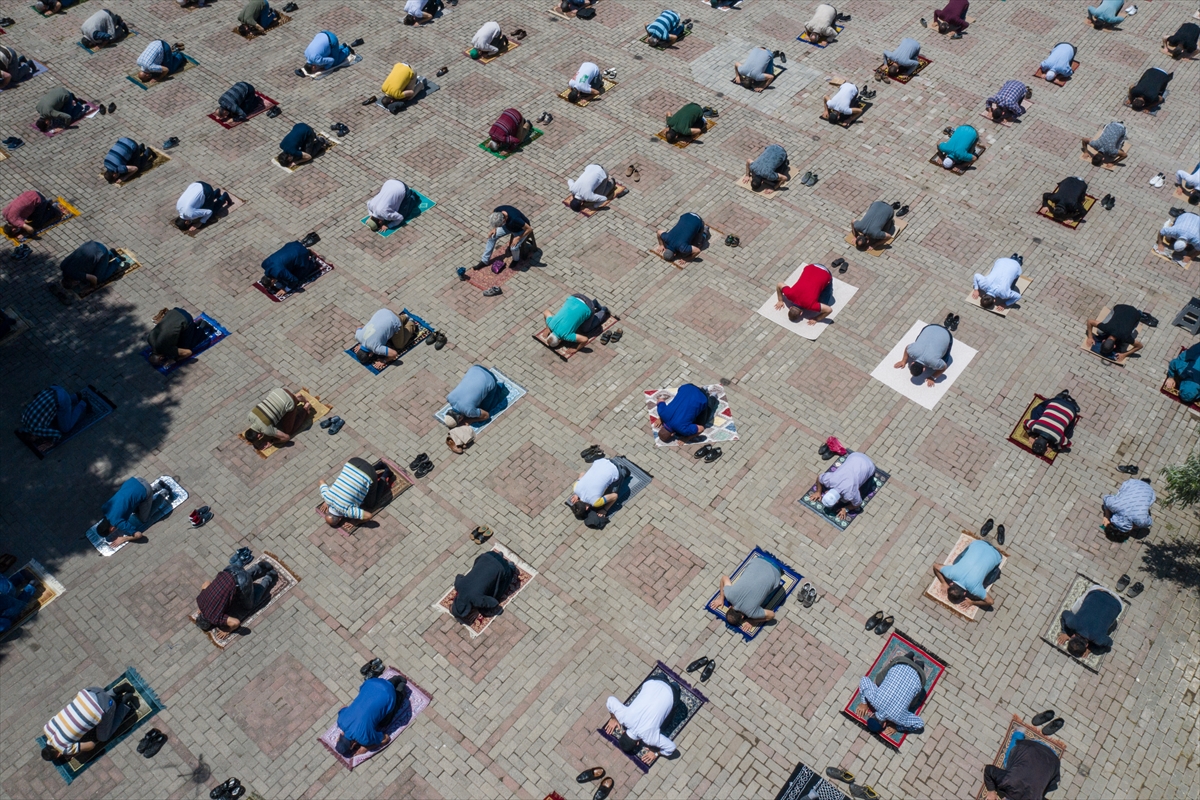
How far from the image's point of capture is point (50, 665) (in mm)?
17500

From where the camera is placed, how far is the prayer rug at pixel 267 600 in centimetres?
1780

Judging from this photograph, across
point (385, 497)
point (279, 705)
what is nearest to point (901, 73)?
point (385, 497)

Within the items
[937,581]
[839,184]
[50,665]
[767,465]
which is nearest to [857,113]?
[839,184]

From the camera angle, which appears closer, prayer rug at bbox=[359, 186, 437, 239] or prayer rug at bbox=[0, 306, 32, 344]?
prayer rug at bbox=[0, 306, 32, 344]

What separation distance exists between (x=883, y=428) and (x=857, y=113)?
15165 millimetres

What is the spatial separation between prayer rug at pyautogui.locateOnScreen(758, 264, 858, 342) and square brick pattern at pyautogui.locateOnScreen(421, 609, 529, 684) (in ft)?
38.6

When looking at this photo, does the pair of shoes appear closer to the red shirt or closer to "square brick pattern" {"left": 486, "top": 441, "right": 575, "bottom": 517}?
"square brick pattern" {"left": 486, "top": 441, "right": 575, "bottom": 517}

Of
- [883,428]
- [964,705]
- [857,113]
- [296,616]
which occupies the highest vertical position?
[857,113]

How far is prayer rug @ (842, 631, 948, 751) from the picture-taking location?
16.8 metres

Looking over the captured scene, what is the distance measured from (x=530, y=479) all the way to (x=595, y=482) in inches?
81.9

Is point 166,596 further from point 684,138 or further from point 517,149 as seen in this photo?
point 684,138

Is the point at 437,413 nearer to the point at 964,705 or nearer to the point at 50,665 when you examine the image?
the point at 50,665

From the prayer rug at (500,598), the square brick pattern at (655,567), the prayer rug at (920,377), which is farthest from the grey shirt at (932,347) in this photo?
the prayer rug at (500,598)

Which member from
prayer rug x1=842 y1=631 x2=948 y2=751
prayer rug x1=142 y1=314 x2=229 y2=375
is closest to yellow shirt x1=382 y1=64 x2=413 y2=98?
prayer rug x1=142 y1=314 x2=229 y2=375
